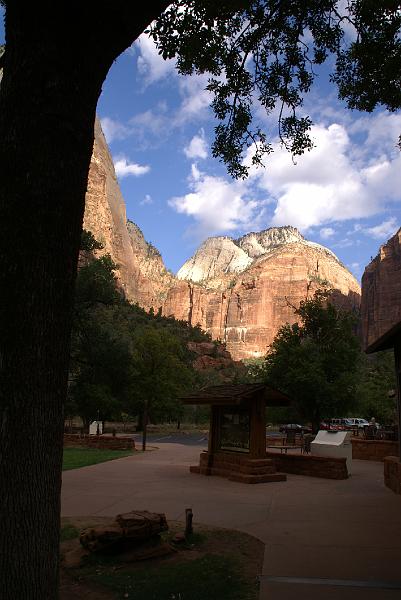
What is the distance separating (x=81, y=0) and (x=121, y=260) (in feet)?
395

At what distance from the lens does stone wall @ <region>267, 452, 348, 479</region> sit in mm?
13125

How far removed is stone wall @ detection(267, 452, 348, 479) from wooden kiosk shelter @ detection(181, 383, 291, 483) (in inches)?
61.9

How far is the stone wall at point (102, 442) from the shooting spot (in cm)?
2191

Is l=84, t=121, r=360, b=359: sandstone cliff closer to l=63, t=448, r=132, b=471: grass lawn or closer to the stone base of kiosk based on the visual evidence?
l=63, t=448, r=132, b=471: grass lawn

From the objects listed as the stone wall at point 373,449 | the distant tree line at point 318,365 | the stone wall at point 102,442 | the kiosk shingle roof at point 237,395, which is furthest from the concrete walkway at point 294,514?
the distant tree line at point 318,365

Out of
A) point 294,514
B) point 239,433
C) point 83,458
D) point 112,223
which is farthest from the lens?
point 112,223

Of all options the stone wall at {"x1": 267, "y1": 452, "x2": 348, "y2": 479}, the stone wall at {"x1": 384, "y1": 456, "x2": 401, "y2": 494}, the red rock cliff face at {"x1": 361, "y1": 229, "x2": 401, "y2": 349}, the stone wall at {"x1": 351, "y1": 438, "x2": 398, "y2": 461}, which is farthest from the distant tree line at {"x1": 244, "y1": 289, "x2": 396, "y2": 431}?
the red rock cliff face at {"x1": 361, "y1": 229, "x2": 401, "y2": 349}

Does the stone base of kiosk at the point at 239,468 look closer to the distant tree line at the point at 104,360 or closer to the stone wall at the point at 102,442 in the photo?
the distant tree line at the point at 104,360

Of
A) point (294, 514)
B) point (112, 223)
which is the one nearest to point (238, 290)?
point (112, 223)

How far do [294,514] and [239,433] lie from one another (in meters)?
5.31

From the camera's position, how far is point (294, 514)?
8102 mm

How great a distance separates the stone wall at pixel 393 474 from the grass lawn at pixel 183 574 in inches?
210

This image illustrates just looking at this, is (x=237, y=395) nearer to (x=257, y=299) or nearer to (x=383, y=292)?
(x=383, y=292)

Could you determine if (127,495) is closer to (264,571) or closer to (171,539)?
(171,539)
